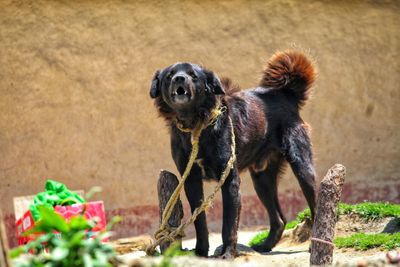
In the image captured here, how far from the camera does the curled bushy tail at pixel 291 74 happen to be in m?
7.88

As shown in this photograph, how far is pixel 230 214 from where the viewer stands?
6.52m

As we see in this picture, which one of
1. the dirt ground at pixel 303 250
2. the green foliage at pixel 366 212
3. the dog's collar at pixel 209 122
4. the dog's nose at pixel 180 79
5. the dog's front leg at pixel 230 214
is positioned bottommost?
the dirt ground at pixel 303 250

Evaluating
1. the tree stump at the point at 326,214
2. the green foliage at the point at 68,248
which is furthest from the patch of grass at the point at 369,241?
the green foliage at the point at 68,248

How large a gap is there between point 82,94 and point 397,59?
4701 mm

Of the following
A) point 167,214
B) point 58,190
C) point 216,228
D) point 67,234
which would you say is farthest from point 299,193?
point 67,234

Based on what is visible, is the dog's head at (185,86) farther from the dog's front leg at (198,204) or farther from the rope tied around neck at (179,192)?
the dog's front leg at (198,204)

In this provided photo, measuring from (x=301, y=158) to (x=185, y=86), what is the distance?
1.70 meters

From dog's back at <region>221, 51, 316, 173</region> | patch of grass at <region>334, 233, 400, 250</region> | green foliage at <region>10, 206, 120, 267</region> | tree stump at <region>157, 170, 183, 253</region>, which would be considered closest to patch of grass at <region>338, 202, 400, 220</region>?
patch of grass at <region>334, 233, 400, 250</region>

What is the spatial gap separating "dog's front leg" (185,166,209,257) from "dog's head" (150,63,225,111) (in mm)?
573

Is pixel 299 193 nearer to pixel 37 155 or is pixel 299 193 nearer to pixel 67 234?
pixel 37 155

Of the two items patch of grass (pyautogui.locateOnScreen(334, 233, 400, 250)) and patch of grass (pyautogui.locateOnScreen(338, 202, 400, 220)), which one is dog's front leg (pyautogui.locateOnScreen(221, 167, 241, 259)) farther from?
patch of grass (pyautogui.locateOnScreen(338, 202, 400, 220))

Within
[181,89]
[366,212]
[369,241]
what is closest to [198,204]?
[181,89]

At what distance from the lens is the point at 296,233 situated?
27.0ft

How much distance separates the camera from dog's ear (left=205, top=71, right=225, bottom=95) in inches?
262
